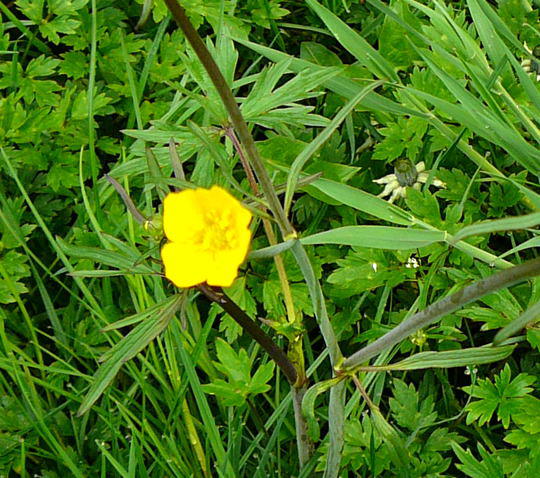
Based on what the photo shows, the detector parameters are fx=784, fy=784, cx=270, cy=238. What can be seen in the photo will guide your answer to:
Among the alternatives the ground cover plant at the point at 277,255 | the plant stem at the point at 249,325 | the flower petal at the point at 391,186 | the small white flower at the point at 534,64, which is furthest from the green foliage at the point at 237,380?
the small white flower at the point at 534,64

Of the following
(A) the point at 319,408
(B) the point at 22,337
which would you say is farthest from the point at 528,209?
(B) the point at 22,337

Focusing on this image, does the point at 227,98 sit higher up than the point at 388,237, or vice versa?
the point at 227,98

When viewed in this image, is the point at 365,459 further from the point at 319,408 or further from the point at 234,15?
the point at 234,15

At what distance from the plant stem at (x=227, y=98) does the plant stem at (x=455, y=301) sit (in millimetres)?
228

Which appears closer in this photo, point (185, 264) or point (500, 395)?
point (185, 264)

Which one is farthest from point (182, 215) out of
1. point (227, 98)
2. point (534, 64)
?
point (534, 64)

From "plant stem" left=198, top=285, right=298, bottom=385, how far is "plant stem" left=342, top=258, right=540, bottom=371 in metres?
0.12

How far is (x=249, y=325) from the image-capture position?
4.24ft

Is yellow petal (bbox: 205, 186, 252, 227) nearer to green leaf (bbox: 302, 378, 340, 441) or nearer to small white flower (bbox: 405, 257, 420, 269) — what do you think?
green leaf (bbox: 302, 378, 340, 441)

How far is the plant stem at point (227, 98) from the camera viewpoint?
3.17 ft

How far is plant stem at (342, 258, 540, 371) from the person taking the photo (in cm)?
97

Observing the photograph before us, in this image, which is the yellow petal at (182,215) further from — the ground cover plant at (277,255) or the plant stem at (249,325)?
the plant stem at (249,325)

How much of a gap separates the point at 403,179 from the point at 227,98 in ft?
3.20

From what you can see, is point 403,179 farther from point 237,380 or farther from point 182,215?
point 182,215
